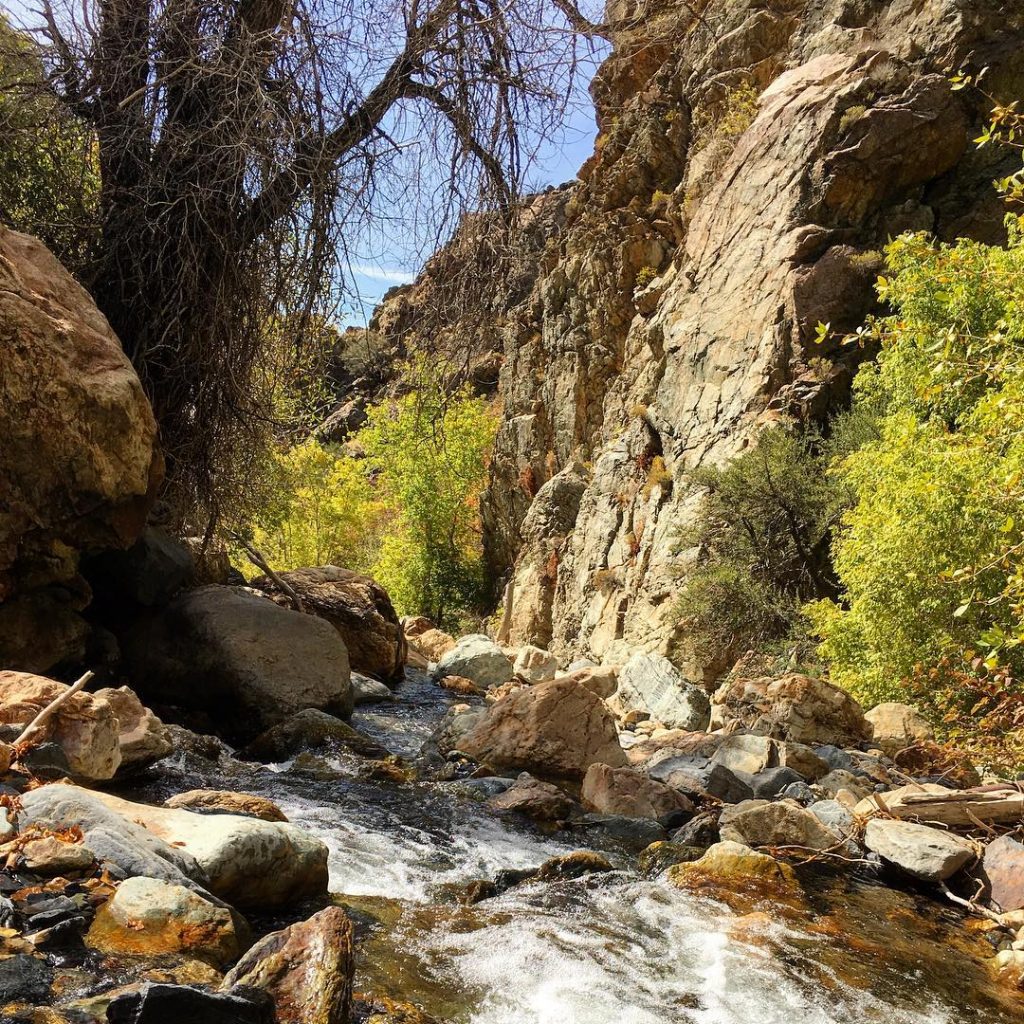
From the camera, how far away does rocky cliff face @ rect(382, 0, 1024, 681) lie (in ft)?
58.7

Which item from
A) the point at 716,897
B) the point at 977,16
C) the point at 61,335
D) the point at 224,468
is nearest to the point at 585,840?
the point at 716,897

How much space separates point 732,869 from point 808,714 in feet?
14.9

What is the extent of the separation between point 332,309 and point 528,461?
86.4ft

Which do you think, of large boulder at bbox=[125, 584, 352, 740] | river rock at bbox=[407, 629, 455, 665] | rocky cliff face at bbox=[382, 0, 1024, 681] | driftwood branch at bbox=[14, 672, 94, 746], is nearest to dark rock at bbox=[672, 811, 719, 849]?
large boulder at bbox=[125, 584, 352, 740]

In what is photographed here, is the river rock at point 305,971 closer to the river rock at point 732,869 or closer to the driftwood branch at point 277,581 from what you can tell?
the river rock at point 732,869

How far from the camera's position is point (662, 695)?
1327cm

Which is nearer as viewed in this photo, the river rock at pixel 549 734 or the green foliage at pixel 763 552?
the river rock at pixel 549 734

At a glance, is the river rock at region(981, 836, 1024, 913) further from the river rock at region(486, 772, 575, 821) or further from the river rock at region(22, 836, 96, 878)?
the river rock at region(22, 836, 96, 878)

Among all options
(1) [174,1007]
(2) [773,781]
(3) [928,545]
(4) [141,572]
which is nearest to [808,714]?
(2) [773,781]

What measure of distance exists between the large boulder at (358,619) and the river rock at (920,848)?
8.75m

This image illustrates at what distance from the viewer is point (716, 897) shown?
18.9ft

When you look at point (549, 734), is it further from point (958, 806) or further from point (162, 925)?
point (162, 925)

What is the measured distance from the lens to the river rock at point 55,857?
349cm

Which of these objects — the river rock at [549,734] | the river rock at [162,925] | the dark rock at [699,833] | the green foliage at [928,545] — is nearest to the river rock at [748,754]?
the river rock at [549,734]
